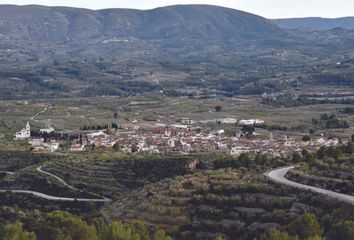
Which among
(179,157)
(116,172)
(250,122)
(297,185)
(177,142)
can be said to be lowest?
(250,122)

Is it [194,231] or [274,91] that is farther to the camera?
[274,91]

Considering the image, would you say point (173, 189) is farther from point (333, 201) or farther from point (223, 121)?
point (223, 121)

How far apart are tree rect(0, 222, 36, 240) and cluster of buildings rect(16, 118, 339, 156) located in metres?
31.6

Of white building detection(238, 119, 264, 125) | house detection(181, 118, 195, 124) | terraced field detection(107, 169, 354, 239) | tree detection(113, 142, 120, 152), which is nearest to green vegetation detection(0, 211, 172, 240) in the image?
terraced field detection(107, 169, 354, 239)

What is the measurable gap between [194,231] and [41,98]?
105747 mm

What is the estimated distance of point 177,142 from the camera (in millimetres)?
71312

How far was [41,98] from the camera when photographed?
135m

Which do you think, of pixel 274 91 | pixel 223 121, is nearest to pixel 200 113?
pixel 223 121

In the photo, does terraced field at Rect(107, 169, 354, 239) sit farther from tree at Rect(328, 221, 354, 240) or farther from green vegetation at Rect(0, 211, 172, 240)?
green vegetation at Rect(0, 211, 172, 240)

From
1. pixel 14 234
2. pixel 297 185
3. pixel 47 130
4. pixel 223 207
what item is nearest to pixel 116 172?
pixel 223 207

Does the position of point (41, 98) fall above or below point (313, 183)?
below

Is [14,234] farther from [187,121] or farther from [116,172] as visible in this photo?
[187,121]

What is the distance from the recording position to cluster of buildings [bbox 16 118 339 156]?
217ft

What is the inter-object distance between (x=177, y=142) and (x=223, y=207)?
1468 inches
